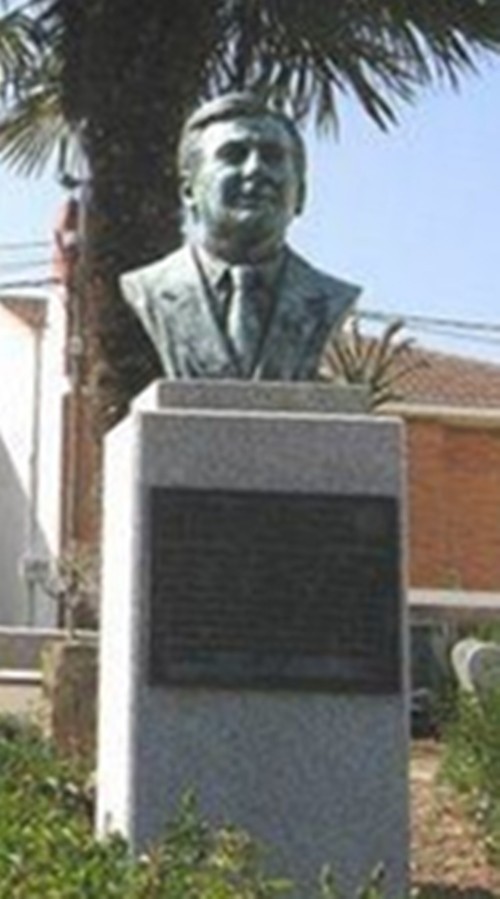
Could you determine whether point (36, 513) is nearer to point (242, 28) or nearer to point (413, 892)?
point (242, 28)

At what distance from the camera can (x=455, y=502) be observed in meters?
33.7

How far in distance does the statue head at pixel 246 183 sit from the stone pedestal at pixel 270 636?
2.48 ft

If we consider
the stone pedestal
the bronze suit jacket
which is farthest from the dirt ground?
the bronze suit jacket

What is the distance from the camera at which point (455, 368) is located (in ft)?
120

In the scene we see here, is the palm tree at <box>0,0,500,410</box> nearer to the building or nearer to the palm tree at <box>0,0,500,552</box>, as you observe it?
the palm tree at <box>0,0,500,552</box>

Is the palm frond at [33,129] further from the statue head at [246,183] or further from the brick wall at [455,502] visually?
the brick wall at [455,502]

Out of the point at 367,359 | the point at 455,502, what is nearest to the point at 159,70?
the point at 367,359

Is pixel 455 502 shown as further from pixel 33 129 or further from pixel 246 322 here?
pixel 246 322

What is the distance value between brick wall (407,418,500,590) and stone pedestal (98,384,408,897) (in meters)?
24.5

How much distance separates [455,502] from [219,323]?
25228 mm

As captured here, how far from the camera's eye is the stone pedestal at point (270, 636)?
8109 millimetres

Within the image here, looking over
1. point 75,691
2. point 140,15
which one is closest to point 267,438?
point 75,691

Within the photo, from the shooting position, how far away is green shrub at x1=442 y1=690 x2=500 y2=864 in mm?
10148

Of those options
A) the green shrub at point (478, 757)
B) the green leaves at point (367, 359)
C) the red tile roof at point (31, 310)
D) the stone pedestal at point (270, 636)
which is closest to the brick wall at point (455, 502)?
the green leaves at point (367, 359)
